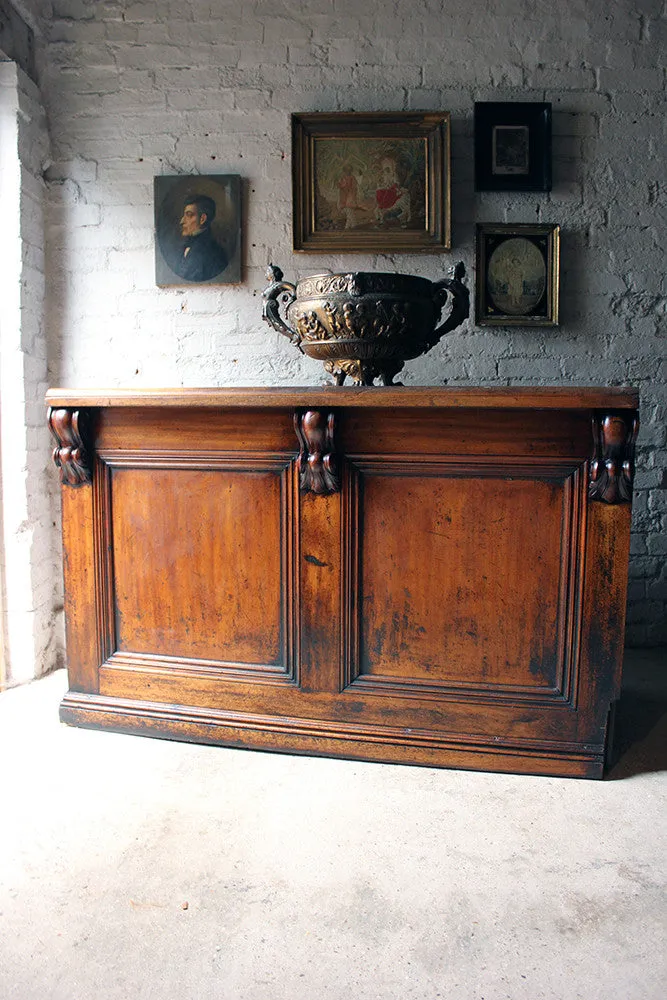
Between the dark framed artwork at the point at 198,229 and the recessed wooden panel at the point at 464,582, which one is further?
the dark framed artwork at the point at 198,229

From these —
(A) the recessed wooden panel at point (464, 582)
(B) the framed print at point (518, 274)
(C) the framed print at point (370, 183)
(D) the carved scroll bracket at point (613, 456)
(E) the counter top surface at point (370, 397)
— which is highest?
(C) the framed print at point (370, 183)

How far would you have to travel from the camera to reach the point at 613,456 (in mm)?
1827

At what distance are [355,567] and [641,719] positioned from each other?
1.11 m

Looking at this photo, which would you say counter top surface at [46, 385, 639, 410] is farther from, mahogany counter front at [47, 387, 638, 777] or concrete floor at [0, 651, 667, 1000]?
concrete floor at [0, 651, 667, 1000]

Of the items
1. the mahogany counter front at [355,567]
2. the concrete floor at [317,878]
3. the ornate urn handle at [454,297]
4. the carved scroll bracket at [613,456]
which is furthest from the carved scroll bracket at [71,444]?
the carved scroll bracket at [613,456]

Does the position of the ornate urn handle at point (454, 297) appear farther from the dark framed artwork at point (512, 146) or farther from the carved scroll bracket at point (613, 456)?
the dark framed artwork at point (512, 146)

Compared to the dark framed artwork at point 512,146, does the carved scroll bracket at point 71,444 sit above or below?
below

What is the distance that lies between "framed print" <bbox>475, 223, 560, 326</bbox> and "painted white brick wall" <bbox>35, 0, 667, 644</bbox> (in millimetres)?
56

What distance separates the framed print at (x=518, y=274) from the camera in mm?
2910

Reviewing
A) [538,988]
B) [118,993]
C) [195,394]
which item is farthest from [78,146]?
[538,988]

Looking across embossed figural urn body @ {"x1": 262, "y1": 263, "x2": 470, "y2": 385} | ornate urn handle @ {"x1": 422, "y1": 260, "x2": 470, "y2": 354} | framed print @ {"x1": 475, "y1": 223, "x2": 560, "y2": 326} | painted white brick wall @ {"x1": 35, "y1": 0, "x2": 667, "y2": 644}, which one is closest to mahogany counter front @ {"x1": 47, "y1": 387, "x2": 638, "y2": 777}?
embossed figural urn body @ {"x1": 262, "y1": 263, "x2": 470, "y2": 385}

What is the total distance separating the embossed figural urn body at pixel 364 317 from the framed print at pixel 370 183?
75 centimetres

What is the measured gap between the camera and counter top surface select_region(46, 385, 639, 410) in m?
1.80

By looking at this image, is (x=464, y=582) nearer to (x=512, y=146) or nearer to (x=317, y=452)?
(x=317, y=452)
